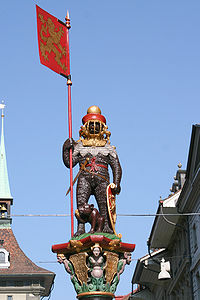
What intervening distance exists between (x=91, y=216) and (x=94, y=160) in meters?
1.42

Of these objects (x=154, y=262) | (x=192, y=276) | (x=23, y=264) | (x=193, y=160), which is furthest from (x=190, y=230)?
(x=23, y=264)

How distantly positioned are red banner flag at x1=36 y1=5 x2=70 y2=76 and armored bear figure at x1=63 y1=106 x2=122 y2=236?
137cm

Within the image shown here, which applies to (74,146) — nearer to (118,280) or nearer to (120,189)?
(120,189)

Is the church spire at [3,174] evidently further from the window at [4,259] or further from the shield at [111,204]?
the shield at [111,204]

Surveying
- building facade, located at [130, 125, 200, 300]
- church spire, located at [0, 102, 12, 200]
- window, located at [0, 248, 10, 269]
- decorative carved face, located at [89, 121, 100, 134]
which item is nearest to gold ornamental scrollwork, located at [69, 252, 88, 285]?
decorative carved face, located at [89, 121, 100, 134]

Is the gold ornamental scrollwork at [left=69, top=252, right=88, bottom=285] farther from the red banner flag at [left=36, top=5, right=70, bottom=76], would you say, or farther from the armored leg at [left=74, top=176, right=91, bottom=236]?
the red banner flag at [left=36, top=5, right=70, bottom=76]

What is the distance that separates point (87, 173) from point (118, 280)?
251cm

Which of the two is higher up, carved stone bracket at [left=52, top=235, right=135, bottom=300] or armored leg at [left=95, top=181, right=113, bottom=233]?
armored leg at [left=95, top=181, right=113, bottom=233]

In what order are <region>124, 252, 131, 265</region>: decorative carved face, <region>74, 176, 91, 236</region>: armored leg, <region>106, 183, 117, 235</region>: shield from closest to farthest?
<region>124, 252, 131, 265</region>: decorative carved face
<region>106, 183, 117, 235</region>: shield
<region>74, 176, 91, 236</region>: armored leg

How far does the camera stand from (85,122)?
1350cm

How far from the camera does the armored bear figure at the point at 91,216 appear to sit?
12.2m

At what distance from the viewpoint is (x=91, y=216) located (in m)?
12.3

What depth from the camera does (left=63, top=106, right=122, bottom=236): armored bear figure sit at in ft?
41.5

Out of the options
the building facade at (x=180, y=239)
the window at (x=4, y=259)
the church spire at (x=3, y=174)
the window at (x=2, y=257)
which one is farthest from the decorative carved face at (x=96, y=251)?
the church spire at (x=3, y=174)
